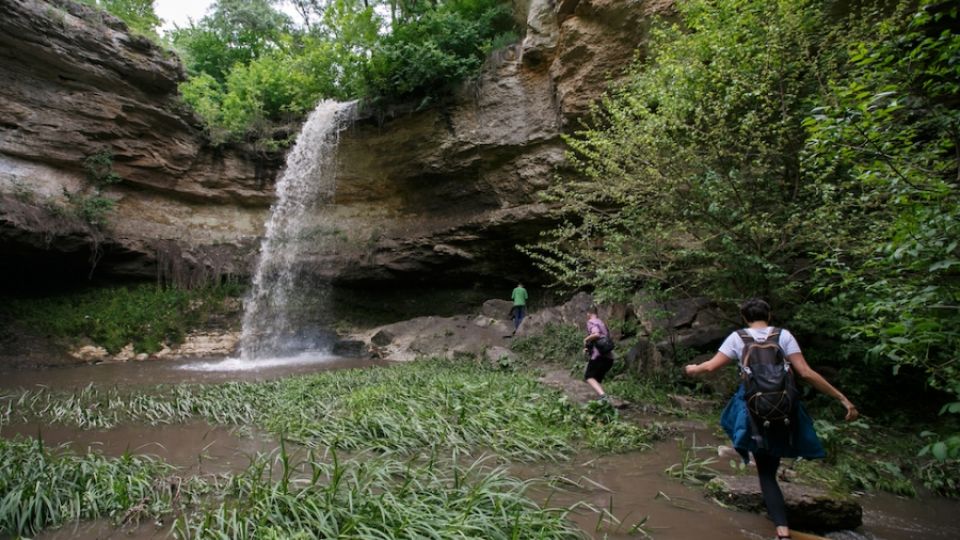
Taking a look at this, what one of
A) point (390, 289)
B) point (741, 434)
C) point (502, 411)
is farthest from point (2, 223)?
point (741, 434)

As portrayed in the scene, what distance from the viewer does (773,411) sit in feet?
9.48

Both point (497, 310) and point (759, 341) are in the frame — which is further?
point (497, 310)

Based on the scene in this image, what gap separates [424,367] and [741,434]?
7748mm

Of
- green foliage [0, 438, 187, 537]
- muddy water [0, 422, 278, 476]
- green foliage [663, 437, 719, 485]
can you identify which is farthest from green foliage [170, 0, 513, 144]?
green foliage [0, 438, 187, 537]

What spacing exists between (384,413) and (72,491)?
8.69 ft

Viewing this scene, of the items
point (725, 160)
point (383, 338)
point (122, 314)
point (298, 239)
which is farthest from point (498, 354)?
point (122, 314)

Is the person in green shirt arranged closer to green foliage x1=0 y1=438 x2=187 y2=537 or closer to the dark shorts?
the dark shorts

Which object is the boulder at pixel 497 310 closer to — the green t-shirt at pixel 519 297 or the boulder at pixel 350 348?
the green t-shirt at pixel 519 297

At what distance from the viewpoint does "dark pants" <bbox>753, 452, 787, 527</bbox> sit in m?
2.95

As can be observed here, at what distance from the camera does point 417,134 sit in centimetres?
1534

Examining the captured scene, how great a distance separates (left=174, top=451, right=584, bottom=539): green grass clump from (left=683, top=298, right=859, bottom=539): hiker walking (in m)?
1.27

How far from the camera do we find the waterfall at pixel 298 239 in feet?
51.0

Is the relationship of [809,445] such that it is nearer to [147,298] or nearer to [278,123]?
[147,298]

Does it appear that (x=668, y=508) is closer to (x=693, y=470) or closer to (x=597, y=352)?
(x=693, y=470)
